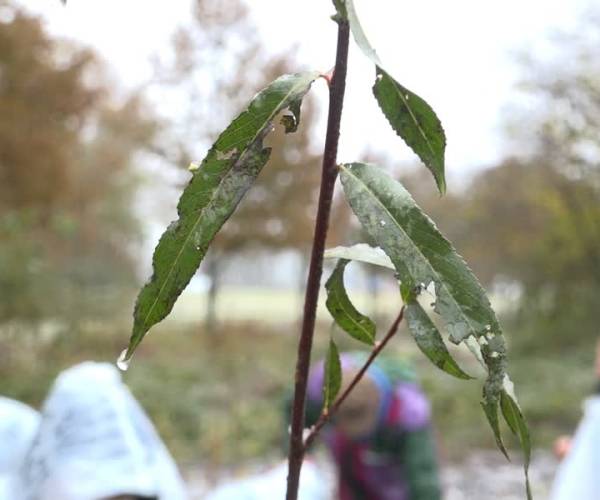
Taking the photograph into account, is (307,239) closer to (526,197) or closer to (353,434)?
(526,197)

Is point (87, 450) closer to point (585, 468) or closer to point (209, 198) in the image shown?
point (209, 198)

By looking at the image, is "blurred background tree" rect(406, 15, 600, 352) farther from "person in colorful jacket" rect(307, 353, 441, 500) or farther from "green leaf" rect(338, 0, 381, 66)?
"green leaf" rect(338, 0, 381, 66)

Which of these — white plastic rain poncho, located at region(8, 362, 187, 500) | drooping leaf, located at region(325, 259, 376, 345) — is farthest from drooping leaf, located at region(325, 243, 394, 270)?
white plastic rain poncho, located at region(8, 362, 187, 500)

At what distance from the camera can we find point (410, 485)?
2.25 meters

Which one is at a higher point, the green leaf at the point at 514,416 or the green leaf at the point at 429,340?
the green leaf at the point at 429,340

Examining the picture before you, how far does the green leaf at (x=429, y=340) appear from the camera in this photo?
0.43 meters

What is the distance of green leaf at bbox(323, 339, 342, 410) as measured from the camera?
1.82 feet

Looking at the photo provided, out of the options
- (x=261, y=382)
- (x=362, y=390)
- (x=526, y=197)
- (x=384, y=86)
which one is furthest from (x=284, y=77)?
(x=526, y=197)

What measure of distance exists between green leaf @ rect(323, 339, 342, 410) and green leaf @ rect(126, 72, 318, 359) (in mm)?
178

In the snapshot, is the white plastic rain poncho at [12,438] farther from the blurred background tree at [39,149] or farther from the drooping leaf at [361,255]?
the blurred background tree at [39,149]

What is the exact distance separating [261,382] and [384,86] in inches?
344

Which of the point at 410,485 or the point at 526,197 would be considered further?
the point at 526,197

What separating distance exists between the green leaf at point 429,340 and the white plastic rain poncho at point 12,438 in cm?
118

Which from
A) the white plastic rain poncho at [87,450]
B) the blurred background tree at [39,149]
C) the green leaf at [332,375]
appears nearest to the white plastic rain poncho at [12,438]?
the white plastic rain poncho at [87,450]
